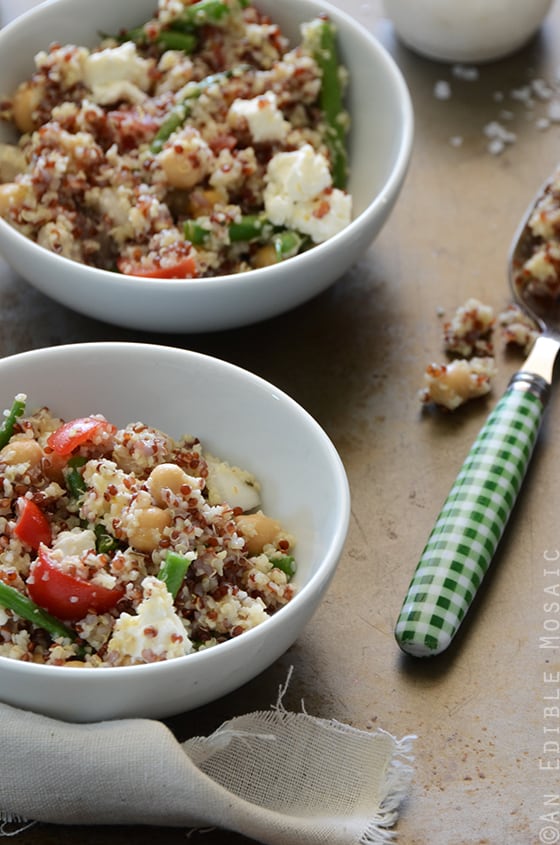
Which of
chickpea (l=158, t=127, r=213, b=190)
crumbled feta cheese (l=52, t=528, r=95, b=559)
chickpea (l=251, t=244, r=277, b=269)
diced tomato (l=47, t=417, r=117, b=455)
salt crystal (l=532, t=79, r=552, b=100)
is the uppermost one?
chickpea (l=158, t=127, r=213, b=190)

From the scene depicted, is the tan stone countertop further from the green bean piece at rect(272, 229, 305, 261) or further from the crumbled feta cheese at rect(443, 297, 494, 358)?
the green bean piece at rect(272, 229, 305, 261)

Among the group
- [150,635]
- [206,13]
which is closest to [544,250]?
[206,13]

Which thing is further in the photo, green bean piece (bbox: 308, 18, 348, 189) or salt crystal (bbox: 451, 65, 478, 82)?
salt crystal (bbox: 451, 65, 478, 82)

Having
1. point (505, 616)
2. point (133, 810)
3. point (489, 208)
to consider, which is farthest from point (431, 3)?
point (133, 810)

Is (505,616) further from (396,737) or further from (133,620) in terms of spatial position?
(133,620)

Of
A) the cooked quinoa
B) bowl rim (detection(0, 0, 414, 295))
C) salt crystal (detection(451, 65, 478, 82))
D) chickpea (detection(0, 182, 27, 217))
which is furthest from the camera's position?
salt crystal (detection(451, 65, 478, 82))

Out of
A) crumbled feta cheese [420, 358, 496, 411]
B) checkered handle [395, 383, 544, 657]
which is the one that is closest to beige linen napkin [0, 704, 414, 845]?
checkered handle [395, 383, 544, 657]

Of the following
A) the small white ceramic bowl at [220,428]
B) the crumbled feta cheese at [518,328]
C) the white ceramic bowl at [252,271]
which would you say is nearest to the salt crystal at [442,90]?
the white ceramic bowl at [252,271]
